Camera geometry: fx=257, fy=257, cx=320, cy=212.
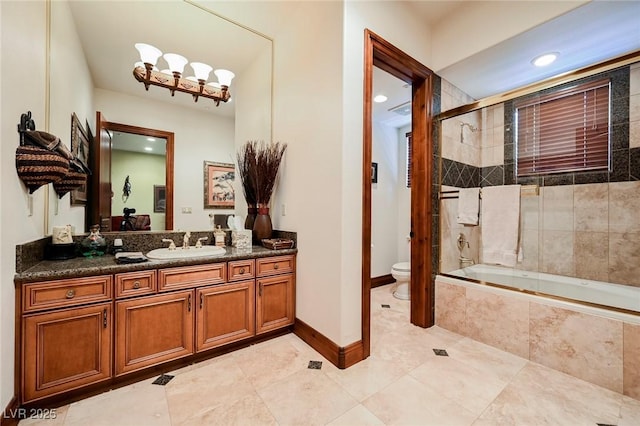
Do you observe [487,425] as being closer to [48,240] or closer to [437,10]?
[48,240]

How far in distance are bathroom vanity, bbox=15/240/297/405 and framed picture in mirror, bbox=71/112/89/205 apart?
19.6 inches

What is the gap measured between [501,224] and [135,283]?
2941 millimetres

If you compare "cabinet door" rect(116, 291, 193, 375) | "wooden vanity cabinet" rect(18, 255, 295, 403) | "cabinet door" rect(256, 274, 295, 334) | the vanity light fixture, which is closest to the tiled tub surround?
"cabinet door" rect(256, 274, 295, 334)

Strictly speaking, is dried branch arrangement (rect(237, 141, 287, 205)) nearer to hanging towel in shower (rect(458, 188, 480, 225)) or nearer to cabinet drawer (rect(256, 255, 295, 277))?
cabinet drawer (rect(256, 255, 295, 277))

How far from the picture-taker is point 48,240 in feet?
5.53

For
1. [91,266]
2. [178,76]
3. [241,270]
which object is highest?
[178,76]

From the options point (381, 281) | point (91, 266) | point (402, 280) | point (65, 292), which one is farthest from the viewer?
point (381, 281)

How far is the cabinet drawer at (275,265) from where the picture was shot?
7.13 ft

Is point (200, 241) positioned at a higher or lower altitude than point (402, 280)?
higher

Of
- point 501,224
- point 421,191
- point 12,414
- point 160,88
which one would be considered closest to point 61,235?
point 12,414

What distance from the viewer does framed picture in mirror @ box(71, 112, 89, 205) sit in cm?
186

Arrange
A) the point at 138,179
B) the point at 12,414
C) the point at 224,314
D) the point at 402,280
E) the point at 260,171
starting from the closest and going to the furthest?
1. the point at 12,414
2. the point at 224,314
3. the point at 138,179
4. the point at 260,171
5. the point at 402,280

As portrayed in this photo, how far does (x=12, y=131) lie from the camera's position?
1294 mm

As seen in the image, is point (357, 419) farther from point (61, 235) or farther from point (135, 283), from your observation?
point (61, 235)
